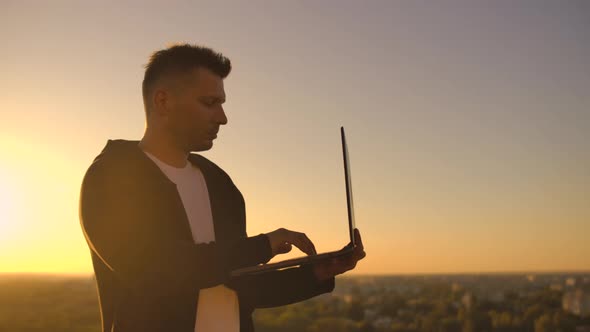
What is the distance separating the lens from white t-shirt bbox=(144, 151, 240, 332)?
2.92 metres

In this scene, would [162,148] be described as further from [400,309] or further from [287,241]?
[400,309]

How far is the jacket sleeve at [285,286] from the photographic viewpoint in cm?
321

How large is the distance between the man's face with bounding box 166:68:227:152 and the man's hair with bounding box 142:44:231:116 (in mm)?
54

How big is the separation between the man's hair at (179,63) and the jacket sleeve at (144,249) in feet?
1.98

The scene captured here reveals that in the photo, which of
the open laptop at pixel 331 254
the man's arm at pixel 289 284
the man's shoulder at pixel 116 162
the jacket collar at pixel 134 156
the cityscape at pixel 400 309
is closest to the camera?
the open laptop at pixel 331 254

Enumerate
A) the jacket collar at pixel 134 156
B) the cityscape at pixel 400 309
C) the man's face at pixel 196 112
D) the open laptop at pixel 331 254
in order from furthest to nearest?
the cityscape at pixel 400 309 → the man's face at pixel 196 112 → the jacket collar at pixel 134 156 → the open laptop at pixel 331 254

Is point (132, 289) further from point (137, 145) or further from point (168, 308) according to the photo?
point (137, 145)

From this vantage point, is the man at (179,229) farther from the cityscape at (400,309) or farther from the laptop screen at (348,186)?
the cityscape at (400,309)

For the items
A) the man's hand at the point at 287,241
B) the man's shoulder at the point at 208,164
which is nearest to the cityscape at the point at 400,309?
the man's shoulder at the point at 208,164

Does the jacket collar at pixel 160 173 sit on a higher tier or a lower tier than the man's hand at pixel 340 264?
higher

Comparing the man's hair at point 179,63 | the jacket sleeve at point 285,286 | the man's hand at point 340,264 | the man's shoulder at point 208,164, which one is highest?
the man's hair at point 179,63

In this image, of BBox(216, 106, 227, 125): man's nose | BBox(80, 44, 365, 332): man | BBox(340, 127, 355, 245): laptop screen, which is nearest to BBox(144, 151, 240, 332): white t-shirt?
BBox(80, 44, 365, 332): man

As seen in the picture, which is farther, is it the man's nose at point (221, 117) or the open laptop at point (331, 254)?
the man's nose at point (221, 117)

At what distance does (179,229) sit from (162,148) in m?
0.43
